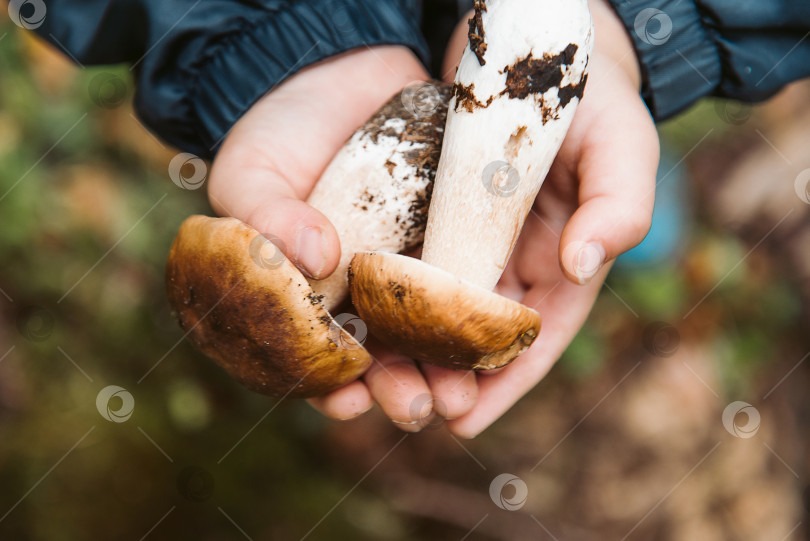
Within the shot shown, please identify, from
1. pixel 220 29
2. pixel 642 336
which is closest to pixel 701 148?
pixel 642 336

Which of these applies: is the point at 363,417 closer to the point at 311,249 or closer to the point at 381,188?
the point at 381,188

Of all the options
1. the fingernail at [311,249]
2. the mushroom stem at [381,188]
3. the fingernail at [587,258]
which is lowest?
the fingernail at [587,258]

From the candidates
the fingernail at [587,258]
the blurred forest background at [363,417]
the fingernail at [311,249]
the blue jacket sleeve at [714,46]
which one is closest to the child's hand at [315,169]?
the fingernail at [311,249]

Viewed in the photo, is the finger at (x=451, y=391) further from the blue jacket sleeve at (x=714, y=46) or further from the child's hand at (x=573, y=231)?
the blue jacket sleeve at (x=714, y=46)

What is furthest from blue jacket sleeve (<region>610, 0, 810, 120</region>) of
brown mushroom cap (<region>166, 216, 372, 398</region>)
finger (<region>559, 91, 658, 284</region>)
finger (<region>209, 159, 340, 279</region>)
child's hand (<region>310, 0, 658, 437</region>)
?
brown mushroom cap (<region>166, 216, 372, 398</region>)

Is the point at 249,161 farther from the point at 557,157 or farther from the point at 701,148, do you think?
the point at 701,148

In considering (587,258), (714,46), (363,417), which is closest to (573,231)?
(587,258)

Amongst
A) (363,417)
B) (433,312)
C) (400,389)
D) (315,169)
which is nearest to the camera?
(433,312)

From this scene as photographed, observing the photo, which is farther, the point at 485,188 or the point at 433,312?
the point at 485,188
